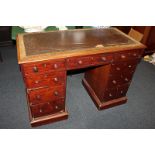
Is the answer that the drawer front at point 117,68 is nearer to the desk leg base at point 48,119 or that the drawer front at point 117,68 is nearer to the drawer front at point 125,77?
the drawer front at point 125,77

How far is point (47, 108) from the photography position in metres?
1.89

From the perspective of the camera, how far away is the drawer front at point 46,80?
1.54 m

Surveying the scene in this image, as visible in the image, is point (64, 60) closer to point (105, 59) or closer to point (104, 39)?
point (105, 59)

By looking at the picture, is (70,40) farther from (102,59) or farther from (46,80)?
(46,80)

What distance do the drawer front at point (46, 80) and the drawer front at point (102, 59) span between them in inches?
14.7

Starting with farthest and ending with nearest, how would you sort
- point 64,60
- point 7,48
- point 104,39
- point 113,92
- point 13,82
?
1. point 7,48
2. point 13,82
3. point 113,92
4. point 104,39
5. point 64,60

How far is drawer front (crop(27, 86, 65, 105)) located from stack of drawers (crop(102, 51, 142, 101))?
0.66 m

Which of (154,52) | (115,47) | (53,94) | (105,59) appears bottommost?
(154,52)

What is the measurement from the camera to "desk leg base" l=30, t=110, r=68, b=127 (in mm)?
1950

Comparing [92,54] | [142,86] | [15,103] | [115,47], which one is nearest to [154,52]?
[142,86]

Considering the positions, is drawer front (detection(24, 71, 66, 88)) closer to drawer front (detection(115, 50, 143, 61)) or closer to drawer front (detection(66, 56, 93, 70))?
drawer front (detection(66, 56, 93, 70))

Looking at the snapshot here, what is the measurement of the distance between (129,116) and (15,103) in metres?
1.71

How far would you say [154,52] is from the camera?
155 inches

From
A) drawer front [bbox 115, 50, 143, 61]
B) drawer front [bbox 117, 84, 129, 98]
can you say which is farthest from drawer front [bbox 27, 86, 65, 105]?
drawer front [bbox 117, 84, 129, 98]
